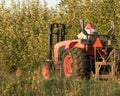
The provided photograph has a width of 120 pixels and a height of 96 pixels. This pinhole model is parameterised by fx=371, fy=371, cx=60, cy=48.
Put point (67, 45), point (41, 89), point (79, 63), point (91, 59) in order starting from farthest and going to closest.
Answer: point (67, 45) → point (91, 59) → point (79, 63) → point (41, 89)

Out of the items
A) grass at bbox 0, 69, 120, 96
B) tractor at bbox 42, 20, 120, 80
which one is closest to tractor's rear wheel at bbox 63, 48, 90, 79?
tractor at bbox 42, 20, 120, 80

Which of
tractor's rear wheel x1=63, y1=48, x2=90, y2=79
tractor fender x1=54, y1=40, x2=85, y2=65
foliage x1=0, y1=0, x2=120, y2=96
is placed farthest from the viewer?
foliage x1=0, y1=0, x2=120, y2=96

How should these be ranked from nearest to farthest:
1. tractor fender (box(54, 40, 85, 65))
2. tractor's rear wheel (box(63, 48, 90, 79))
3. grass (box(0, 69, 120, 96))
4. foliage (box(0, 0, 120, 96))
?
grass (box(0, 69, 120, 96)) < tractor's rear wheel (box(63, 48, 90, 79)) < tractor fender (box(54, 40, 85, 65)) < foliage (box(0, 0, 120, 96))

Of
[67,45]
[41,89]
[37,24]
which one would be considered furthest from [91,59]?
[37,24]

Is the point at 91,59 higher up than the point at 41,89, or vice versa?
the point at 91,59

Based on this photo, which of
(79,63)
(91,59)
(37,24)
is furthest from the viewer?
(37,24)

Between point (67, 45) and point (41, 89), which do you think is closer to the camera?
point (41, 89)

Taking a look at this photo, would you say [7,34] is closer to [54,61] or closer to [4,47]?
[4,47]

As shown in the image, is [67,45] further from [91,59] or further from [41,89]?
[41,89]

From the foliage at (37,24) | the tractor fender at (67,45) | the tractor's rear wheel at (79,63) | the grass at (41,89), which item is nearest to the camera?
the grass at (41,89)

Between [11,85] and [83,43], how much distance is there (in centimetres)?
364

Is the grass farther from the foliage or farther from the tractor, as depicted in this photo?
the foliage

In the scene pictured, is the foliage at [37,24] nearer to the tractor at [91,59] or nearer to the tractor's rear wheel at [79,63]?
the tractor at [91,59]

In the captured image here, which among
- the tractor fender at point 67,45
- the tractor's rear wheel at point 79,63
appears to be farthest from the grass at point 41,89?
the tractor fender at point 67,45
